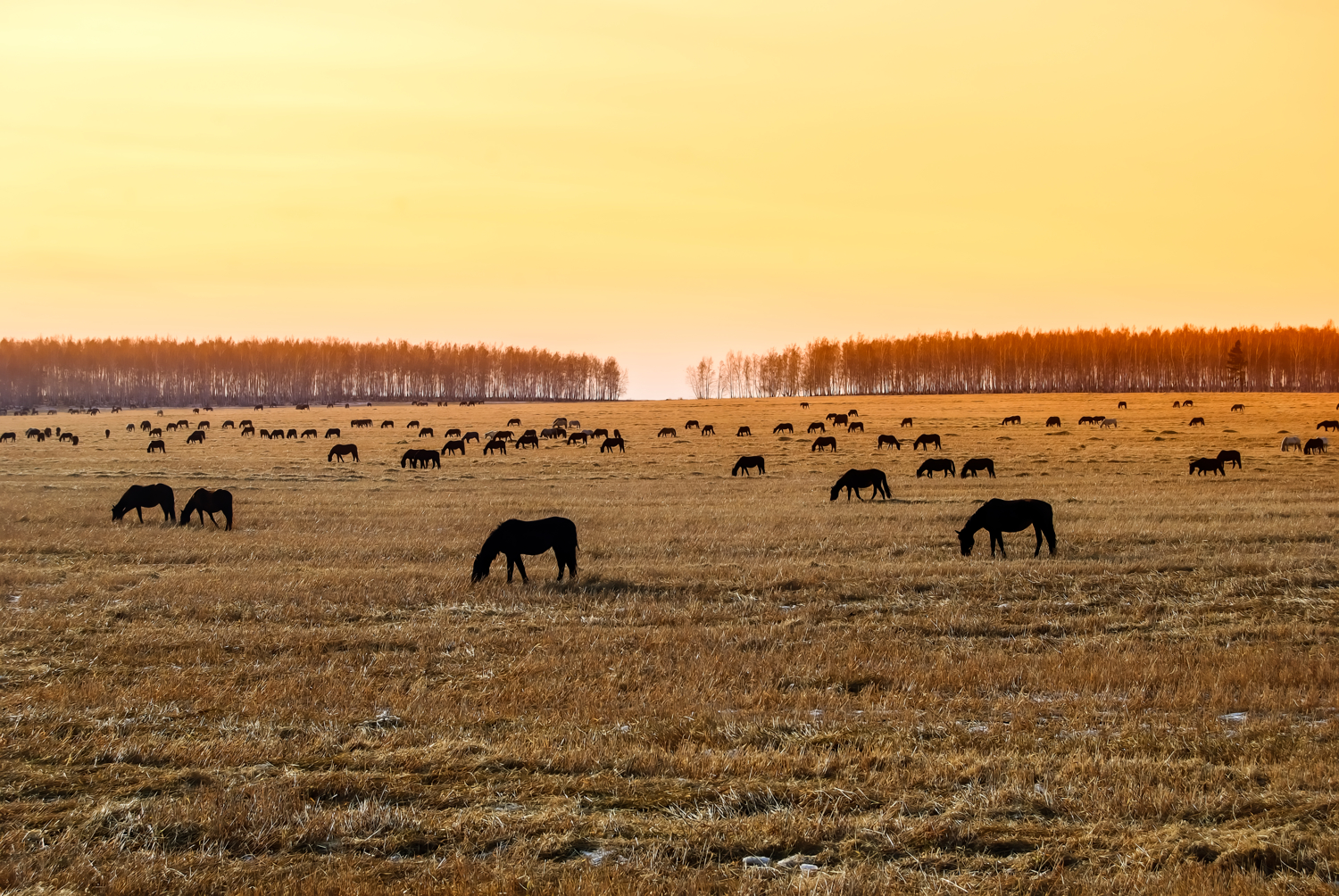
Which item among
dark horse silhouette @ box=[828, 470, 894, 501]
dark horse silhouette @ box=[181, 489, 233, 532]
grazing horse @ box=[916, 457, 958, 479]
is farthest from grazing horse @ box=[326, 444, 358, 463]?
dark horse silhouette @ box=[828, 470, 894, 501]

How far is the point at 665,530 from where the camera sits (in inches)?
895

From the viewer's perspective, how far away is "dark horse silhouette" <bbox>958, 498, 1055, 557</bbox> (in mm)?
19125

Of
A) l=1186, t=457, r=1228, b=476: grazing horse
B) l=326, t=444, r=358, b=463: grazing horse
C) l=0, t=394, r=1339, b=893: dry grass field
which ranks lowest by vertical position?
l=0, t=394, r=1339, b=893: dry grass field

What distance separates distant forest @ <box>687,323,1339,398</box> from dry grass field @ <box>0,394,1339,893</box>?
14387 cm

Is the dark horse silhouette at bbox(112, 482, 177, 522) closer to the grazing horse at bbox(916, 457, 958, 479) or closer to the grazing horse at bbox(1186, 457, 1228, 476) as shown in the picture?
the grazing horse at bbox(916, 457, 958, 479)

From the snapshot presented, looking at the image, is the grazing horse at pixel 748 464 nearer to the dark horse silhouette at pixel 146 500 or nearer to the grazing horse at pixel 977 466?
the grazing horse at pixel 977 466

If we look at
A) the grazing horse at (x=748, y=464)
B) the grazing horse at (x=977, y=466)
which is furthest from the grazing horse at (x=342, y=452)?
the grazing horse at (x=977, y=466)

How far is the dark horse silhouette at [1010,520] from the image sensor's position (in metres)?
19.1

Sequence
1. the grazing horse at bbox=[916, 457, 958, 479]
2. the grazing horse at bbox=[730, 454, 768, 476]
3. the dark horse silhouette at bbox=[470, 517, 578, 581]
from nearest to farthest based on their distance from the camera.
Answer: the dark horse silhouette at bbox=[470, 517, 578, 581], the grazing horse at bbox=[916, 457, 958, 479], the grazing horse at bbox=[730, 454, 768, 476]

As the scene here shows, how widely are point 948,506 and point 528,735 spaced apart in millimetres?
20791

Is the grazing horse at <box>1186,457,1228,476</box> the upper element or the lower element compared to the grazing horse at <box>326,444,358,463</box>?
lower

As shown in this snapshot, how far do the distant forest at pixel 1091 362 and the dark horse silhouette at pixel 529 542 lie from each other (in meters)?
146

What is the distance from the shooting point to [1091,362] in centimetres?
16088

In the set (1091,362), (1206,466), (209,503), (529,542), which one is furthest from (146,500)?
(1091,362)
